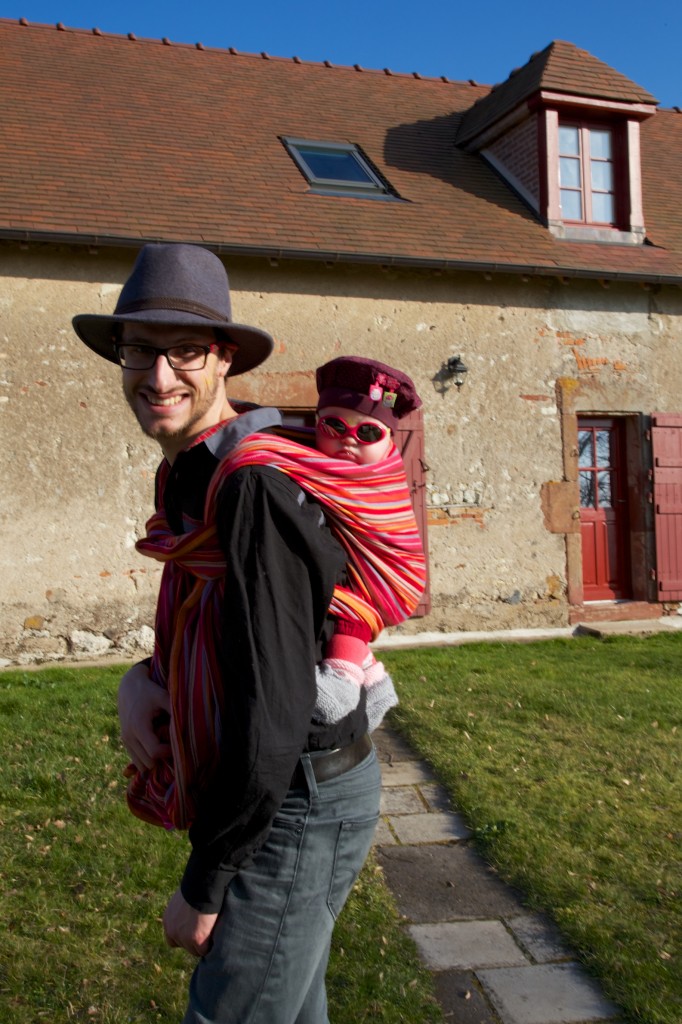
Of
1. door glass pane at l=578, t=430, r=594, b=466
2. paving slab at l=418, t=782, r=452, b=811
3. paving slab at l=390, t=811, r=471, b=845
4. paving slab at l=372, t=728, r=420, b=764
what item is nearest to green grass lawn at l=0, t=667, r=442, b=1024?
paving slab at l=390, t=811, r=471, b=845

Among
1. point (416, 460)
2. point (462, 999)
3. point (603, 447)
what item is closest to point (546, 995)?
point (462, 999)

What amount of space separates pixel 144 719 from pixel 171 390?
0.61m

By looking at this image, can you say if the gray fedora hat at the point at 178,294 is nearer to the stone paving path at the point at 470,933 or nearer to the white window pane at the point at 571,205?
the stone paving path at the point at 470,933

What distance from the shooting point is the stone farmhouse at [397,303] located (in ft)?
26.9

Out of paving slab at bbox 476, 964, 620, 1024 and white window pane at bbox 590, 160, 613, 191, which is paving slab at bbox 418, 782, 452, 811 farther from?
white window pane at bbox 590, 160, 613, 191

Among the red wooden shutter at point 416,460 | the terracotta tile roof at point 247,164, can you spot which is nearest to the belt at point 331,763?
the terracotta tile roof at point 247,164

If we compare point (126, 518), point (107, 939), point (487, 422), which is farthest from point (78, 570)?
point (107, 939)

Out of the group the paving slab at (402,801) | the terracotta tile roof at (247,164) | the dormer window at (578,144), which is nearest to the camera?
the paving slab at (402,801)

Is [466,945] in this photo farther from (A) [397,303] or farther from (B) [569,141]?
(B) [569,141]

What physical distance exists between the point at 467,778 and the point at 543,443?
541cm

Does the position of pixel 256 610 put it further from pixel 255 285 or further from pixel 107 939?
pixel 255 285

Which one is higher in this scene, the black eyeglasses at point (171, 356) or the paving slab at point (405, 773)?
the black eyeglasses at point (171, 356)

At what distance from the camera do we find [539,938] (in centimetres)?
331

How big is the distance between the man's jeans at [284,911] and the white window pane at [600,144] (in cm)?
1054
